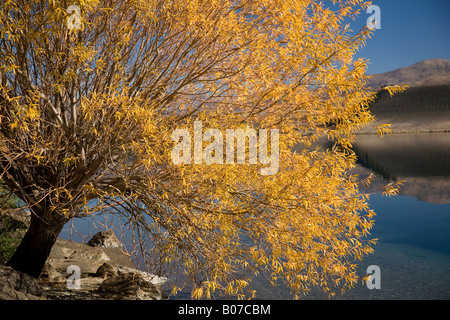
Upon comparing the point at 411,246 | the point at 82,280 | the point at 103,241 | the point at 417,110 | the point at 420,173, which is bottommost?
the point at 82,280

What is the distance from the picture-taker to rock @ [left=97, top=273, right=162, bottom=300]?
26.2 feet

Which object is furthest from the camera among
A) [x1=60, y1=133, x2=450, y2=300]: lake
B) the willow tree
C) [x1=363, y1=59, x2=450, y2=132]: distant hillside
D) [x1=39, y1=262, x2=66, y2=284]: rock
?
[x1=363, y1=59, x2=450, y2=132]: distant hillside

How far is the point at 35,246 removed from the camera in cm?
734

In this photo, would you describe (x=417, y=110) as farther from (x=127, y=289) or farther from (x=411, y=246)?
(x=127, y=289)

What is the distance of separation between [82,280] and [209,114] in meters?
5.64

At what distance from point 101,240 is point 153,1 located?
9.85m

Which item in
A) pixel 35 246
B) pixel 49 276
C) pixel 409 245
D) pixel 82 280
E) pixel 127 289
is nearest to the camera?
pixel 35 246

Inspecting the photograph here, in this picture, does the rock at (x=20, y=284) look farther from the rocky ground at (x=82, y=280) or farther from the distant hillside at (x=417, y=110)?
the distant hillside at (x=417, y=110)

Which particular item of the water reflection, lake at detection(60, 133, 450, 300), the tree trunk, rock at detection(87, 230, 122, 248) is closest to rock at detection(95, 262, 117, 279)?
lake at detection(60, 133, 450, 300)

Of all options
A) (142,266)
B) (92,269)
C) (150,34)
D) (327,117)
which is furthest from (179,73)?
(142,266)

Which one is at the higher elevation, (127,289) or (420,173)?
(420,173)

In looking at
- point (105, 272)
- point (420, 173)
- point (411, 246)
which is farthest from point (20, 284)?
point (420, 173)

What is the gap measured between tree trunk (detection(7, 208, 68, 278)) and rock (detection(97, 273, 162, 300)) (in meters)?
1.35

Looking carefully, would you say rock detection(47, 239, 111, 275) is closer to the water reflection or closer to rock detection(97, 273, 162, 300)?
rock detection(97, 273, 162, 300)
